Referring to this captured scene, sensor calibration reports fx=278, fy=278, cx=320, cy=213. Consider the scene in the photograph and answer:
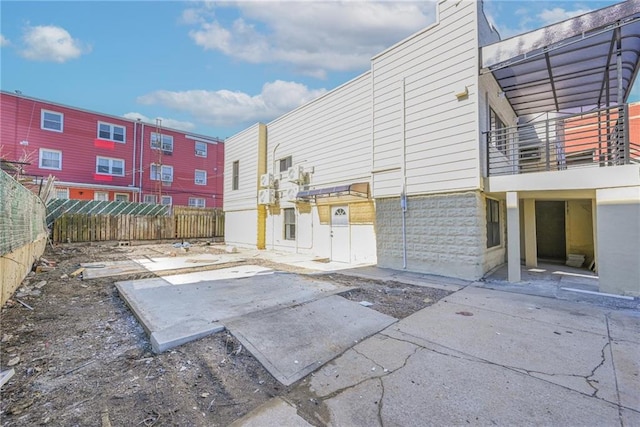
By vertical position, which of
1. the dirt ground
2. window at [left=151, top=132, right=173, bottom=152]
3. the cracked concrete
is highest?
window at [left=151, top=132, right=173, bottom=152]

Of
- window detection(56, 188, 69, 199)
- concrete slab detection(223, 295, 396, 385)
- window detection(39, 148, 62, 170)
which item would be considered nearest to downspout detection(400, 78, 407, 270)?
concrete slab detection(223, 295, 396, 385)

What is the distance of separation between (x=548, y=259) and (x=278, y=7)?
12.4 meters

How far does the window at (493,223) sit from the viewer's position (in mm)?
7848

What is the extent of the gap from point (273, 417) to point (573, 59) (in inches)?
373

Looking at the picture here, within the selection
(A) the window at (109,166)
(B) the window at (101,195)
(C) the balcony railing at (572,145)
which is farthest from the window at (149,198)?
(C) the balcony railing at (572,145)

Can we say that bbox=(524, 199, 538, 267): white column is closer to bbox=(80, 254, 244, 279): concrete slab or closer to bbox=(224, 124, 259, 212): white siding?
bbox=(80, 254, 244, 279): concrete slab

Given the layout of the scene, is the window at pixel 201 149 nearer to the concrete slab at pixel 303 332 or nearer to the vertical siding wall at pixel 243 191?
the vertical siding wall at pixel 243 191

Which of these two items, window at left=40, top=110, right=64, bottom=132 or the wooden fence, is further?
window at left=40, top=110, right=64, bottom=132

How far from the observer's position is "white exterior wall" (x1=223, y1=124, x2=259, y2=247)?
45.6 ft

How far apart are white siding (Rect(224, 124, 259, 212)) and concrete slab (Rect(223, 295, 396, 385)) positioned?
10185 mm

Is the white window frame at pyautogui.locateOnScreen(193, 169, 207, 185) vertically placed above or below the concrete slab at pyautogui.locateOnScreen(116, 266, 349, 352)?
above

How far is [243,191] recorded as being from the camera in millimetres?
14781

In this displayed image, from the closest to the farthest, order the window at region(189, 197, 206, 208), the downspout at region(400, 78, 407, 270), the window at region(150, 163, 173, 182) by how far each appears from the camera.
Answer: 1. the downspout at region(400, 78, 407, 270)
2. the window at region(150, 163, 173, 182)
3. the window at region(189, 197, 206, 208)

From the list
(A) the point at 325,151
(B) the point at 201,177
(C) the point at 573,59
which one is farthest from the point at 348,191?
(B) the point at 201,177
